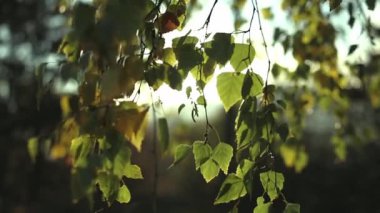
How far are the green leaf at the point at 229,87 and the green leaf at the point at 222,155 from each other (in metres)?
0.07

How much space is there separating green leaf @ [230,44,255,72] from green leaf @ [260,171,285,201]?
181 mm

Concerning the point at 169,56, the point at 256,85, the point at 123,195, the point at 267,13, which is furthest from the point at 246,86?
the point at 267,13

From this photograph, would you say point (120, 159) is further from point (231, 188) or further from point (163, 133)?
point (231, 188)

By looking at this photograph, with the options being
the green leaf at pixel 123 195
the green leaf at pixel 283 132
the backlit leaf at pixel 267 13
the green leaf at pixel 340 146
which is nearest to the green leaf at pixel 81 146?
the green leaf at pixel 123 195

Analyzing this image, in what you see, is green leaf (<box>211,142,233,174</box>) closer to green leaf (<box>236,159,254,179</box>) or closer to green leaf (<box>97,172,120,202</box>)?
green leaf (<box>236,159,254,179</box>)

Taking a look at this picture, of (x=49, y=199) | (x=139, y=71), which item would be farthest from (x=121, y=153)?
(x=49, y=199)

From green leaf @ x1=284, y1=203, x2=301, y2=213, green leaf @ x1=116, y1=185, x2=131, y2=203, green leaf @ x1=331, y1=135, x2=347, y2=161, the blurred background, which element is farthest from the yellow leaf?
the blurred background

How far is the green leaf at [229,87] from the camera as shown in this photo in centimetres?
99

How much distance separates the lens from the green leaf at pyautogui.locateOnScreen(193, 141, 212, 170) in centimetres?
102

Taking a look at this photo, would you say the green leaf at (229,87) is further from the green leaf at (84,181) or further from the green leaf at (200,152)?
the green leaf at (84,181)

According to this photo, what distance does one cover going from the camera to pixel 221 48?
0.94 meters

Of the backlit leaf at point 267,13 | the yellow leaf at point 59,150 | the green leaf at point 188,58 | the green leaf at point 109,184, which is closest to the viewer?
the green leaf at point 109,184

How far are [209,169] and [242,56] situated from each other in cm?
19

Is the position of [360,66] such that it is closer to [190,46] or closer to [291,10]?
[291,10]
